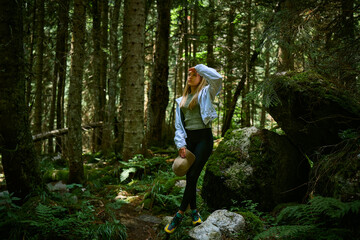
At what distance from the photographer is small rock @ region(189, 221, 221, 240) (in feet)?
11.1

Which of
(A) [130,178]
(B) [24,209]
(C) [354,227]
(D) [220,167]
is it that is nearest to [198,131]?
(D) [220,167]

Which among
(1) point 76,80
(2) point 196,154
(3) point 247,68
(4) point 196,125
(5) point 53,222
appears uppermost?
(3) point 247,68

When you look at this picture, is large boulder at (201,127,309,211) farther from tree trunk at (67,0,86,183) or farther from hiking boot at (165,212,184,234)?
tree trunk at (67,0,86,183)

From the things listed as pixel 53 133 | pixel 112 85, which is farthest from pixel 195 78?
pixel 53 133

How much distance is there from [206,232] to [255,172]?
166 cm

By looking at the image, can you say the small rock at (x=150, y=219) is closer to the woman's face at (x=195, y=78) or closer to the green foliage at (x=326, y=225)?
the green foliage at (x=326, y=225)

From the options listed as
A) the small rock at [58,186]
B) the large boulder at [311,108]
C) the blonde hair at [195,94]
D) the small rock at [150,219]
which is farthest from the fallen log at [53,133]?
the large boulder at [311,108]

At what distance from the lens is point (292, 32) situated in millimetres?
5203

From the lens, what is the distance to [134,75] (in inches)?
269

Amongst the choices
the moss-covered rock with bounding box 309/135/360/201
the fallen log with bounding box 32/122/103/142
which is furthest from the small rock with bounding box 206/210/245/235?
the fallen log with bounding box 32/122/103/142

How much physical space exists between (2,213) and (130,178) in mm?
3419

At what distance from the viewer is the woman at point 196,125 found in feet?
12.4

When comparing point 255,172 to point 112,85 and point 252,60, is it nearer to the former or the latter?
point 112,85

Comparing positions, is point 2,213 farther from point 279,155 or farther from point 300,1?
point 300,1
